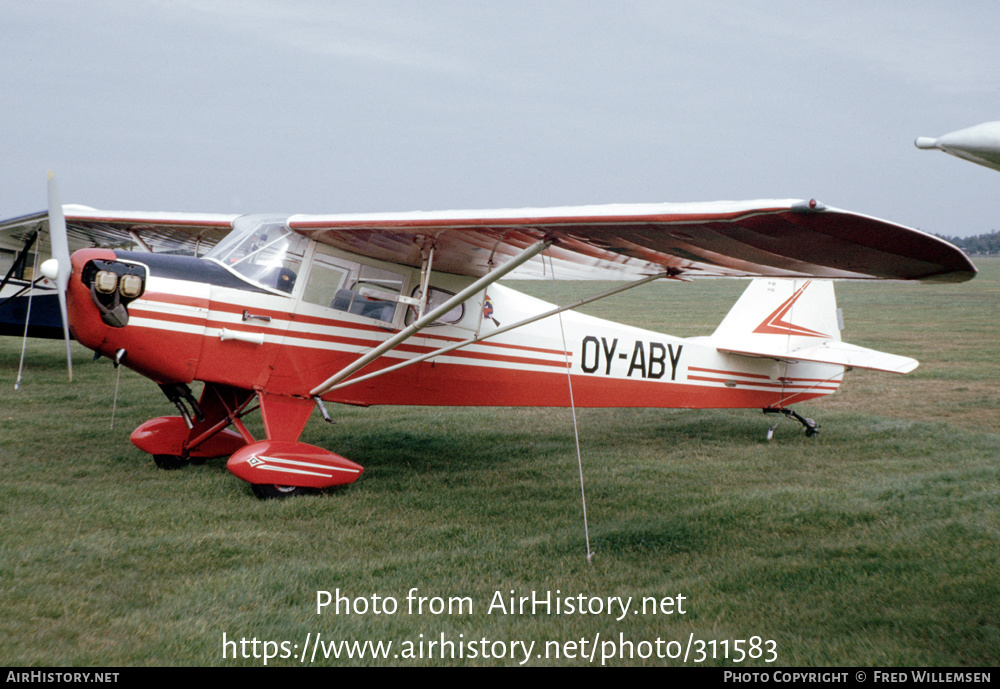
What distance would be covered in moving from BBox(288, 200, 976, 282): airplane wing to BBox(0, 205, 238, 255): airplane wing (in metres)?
2.53

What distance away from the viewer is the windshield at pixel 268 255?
241 inches

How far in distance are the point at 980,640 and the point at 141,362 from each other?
5716 mm

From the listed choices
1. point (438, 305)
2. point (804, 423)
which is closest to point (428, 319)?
point (438, 305)

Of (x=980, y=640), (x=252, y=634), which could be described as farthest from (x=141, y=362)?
(x=980, y=640)

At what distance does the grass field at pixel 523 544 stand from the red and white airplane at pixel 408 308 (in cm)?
64

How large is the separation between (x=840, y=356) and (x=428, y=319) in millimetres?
5088

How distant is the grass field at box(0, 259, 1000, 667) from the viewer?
3.50 meters

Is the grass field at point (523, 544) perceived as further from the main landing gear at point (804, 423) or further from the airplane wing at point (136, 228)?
the airplane wing at point (136, 228)

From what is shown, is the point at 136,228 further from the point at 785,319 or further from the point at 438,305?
the point at 785,319

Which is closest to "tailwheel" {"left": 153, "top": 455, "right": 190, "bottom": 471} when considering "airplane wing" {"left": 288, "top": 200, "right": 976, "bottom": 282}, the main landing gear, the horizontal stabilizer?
"airplane wing" {"left": 288, "top": 200, "right": 976, "bottom": 282}

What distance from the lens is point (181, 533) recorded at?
4.90 metres

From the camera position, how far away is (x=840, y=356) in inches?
324

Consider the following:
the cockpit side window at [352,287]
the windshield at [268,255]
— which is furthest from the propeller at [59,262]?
the cockpit side window at [352,287]
